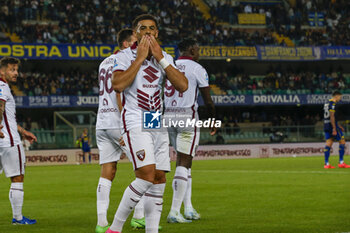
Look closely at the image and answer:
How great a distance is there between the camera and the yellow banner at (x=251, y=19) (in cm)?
5106

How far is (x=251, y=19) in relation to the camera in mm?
51312

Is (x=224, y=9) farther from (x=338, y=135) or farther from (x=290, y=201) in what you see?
(x=290, y=201)

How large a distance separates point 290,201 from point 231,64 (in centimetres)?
3900

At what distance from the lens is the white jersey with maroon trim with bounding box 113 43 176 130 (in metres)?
6.45

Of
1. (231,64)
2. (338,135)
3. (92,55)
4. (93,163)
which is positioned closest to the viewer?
(338,135)

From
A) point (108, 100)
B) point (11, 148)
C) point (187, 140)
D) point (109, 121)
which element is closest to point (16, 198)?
point (11, 148)

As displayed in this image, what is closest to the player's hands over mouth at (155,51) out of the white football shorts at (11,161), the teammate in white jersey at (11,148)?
the teammate in white jersey at (11,148)

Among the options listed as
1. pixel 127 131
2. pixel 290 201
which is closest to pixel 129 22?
pixel 290 201

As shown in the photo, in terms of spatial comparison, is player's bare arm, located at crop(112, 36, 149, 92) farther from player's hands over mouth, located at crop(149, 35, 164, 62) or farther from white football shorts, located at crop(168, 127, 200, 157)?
white football shorts, located at crop(168, 127, 200, 157)

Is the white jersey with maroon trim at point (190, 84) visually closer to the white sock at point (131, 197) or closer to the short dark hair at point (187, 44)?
the short dark hair at point (187, 44)

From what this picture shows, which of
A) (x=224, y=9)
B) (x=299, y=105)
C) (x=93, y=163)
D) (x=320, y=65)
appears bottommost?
(x=93, y=163)

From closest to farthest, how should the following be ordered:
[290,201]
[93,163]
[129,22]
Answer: [290,201] < [93,163] < [129,22]

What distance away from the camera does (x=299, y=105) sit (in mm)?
51375

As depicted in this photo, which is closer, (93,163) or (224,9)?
(93,163)
